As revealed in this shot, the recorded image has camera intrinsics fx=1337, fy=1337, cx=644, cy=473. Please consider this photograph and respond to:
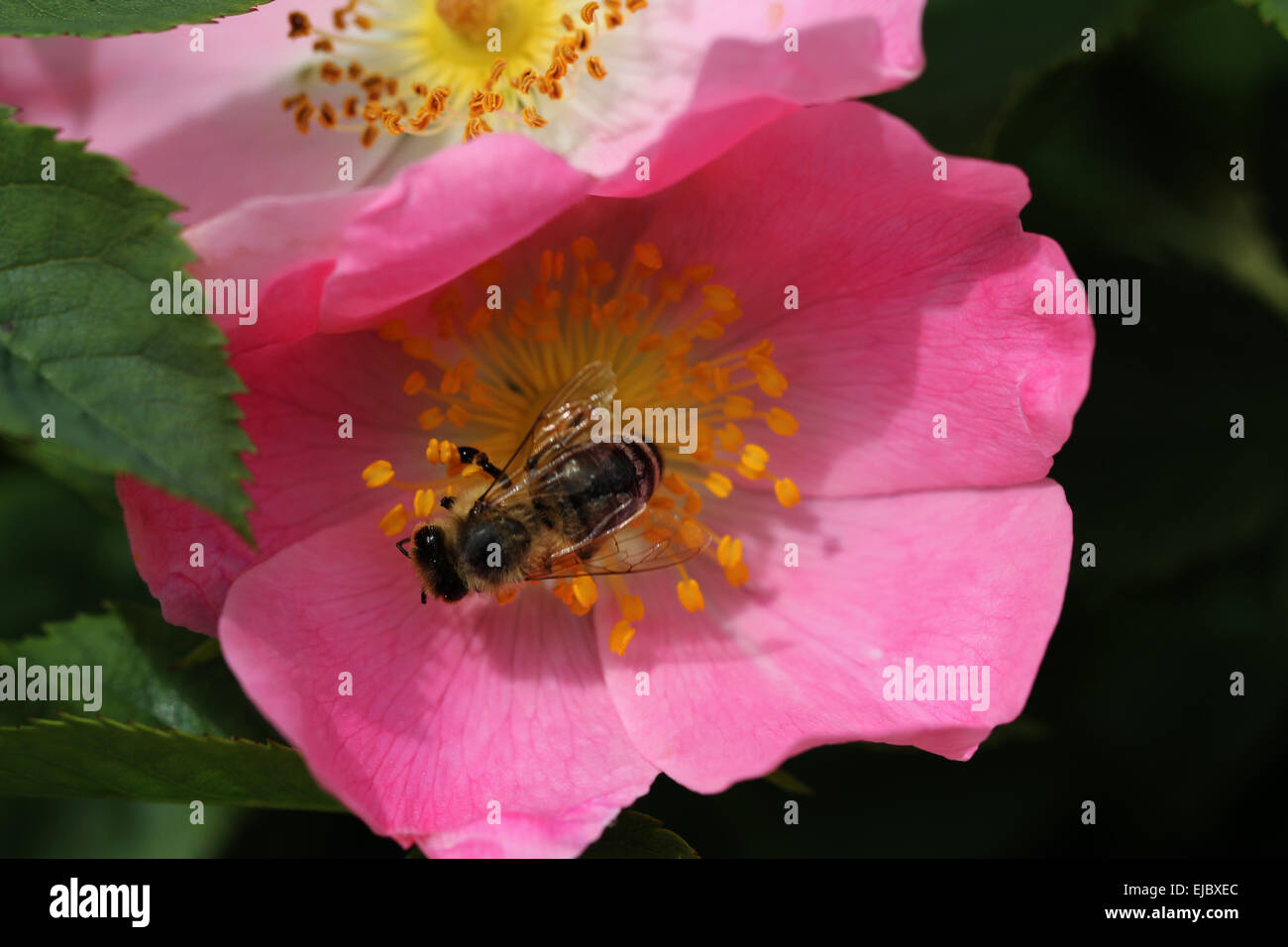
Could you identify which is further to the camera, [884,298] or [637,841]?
[884,298]

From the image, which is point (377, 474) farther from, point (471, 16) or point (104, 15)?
point (471, 16)

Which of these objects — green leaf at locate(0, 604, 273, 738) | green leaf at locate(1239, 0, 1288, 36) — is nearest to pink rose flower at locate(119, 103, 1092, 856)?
green leaf at locate(0, 604, 273, 738)

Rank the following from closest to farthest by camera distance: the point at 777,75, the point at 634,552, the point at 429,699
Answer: the point at 777,75 < the point at 429,699 < the point at 634,552

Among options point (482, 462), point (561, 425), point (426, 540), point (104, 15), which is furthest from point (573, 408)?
point (104, 15)

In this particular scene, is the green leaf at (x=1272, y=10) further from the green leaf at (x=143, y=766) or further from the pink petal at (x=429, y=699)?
the green leaf at (x=143, y=766)
